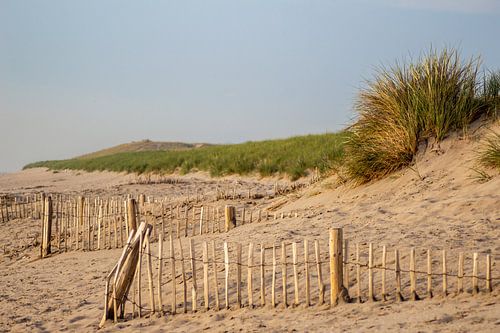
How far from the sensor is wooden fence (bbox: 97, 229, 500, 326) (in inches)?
217

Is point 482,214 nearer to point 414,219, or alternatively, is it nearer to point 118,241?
point 414,219

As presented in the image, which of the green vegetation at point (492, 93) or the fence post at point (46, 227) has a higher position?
the green vegetation at point (492, 93)

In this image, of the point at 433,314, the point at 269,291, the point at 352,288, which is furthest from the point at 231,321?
the point at 433,314

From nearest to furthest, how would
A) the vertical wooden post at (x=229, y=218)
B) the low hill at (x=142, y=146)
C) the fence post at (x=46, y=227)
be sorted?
the vertical wooden post at (x=229, y=218)
the fence post at (x=46, y=227)
the low hill at (x=142, y=146)

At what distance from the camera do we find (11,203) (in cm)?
1451

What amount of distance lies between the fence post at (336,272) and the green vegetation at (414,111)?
450cm

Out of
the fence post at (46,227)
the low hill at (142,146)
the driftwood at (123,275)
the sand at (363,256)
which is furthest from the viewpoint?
the low hill at (142,146)

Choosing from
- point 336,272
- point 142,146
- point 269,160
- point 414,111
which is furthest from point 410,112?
point 142,146

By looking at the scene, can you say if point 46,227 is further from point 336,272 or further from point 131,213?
point 336,272

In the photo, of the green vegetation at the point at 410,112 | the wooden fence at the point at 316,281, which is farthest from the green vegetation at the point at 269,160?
the wooden fence at the point at 316,281

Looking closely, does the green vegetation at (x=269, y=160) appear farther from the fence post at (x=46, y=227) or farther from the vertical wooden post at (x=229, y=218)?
the fence post at (x=46, y=227)

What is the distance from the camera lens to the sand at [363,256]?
5.12 metres

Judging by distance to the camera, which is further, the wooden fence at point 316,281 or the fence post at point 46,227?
the fence post at point 46,227

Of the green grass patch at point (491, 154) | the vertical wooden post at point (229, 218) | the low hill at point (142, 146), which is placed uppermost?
the low hill at point (142, 146)
